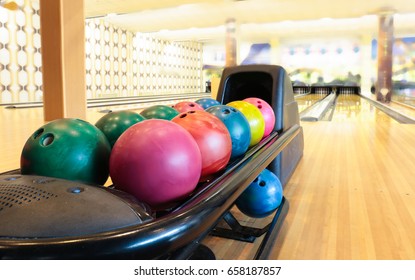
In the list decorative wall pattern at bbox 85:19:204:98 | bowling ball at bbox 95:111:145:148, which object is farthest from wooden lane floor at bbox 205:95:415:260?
decorative wall pattern at bbox 85:19:204:98

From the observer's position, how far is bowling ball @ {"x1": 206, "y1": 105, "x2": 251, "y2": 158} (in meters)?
1.32

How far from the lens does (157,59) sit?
12578mm

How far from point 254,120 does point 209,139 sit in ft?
1.77

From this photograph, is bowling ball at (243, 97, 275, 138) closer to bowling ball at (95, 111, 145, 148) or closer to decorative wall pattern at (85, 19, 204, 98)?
bowling ball at (95, 111, 145, 148)

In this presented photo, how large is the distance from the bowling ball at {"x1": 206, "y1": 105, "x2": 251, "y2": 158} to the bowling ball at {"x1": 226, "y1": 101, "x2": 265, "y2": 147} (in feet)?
0.62

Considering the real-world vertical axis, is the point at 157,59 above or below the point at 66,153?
above

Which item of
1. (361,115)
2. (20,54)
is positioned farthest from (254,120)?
(20,54)

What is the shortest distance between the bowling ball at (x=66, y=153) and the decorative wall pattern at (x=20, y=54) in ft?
21.9

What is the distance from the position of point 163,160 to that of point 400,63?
12.9 m

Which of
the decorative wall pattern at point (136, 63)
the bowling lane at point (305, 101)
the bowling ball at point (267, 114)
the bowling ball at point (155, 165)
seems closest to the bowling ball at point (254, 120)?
the bowling ball at point (267, 114)

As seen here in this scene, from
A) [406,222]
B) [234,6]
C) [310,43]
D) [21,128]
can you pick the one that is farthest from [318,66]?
[406,222]

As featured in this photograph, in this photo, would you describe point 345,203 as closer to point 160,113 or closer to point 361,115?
point 160,113

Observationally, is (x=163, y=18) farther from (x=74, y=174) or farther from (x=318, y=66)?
(x=74, y=174)

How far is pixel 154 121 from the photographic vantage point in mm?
946
